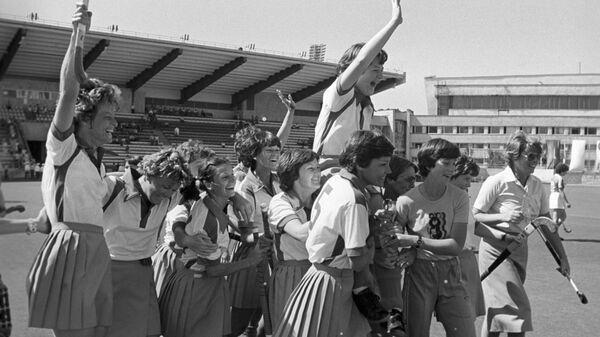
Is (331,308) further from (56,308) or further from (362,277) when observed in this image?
(56,308)

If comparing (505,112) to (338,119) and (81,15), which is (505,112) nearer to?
(338,119)

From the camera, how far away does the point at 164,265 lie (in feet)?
16.3

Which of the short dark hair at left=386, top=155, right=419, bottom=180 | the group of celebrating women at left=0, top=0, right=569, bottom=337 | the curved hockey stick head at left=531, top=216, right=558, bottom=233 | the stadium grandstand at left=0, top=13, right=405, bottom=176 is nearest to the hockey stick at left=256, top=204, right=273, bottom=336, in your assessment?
the group of celebrating women at left=0, top=0, right=569, bottom=337

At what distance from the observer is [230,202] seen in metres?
4.88

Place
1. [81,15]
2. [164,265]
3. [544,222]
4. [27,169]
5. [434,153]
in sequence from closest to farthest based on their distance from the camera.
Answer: [81,15]
[434,153]
[164,265]
[544,222]
[27,169]

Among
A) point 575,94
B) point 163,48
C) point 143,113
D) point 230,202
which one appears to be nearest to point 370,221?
point 230,202

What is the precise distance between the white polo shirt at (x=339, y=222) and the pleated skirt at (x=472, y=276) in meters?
1.91

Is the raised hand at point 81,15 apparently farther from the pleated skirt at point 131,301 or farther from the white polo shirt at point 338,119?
the white polo shirt at point 338,119

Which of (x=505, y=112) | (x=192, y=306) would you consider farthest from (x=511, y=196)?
(x=505, y=112)

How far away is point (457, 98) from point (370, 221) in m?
78.5

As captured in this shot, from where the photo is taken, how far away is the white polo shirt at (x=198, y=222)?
4590mm

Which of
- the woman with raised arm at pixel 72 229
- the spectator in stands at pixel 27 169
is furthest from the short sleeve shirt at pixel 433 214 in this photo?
the spectator in stands at pixel 27 169

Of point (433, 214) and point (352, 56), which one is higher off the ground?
point (352, 56)

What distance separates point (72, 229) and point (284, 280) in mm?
1433
